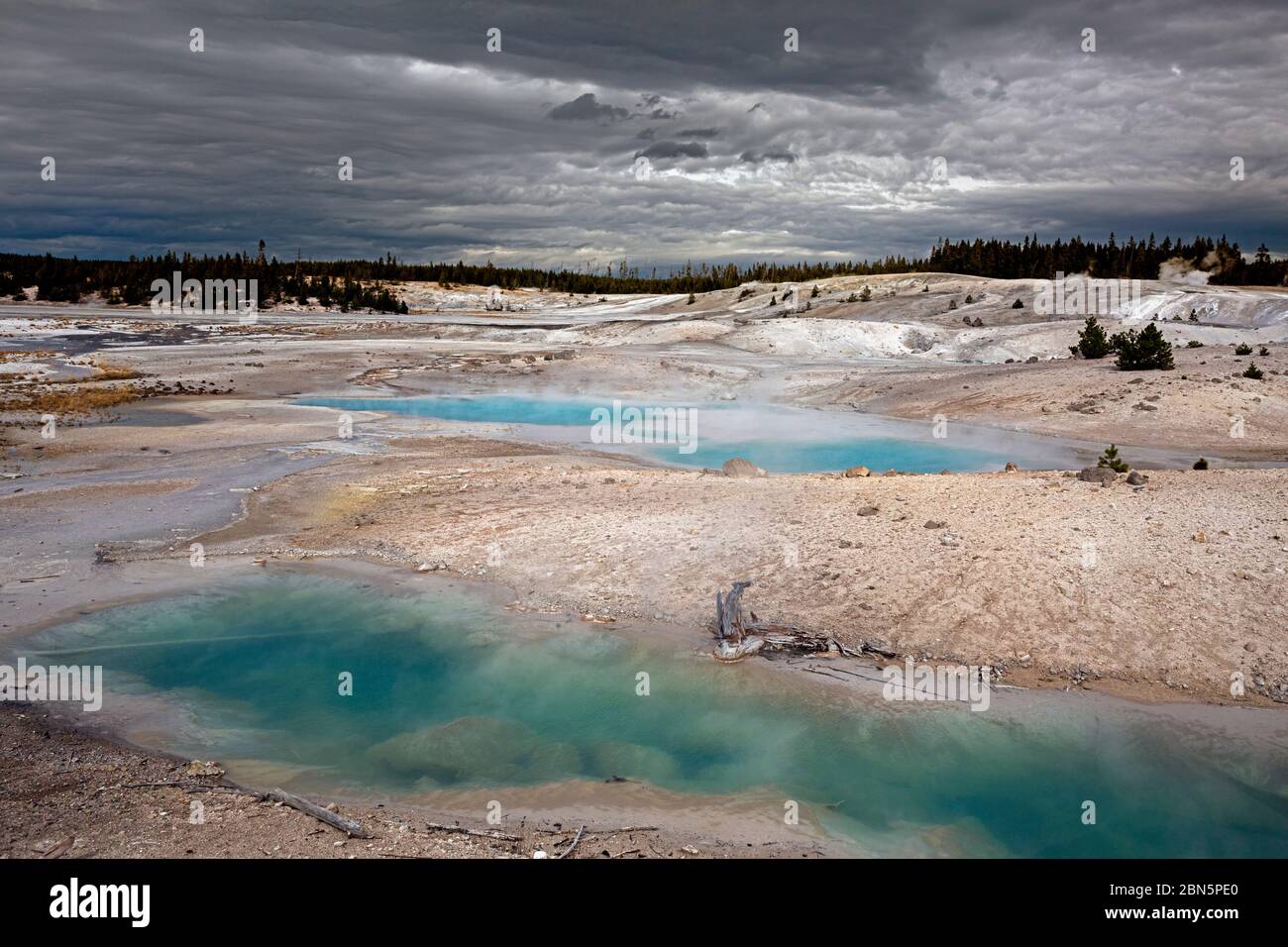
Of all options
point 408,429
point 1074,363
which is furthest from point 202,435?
point 1074,363

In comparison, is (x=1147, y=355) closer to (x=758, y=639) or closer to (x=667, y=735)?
(x=758, y=639)

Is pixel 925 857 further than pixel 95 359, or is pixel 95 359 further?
pixel 95 359

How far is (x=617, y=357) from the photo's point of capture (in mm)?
34406

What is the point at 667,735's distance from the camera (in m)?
7.95

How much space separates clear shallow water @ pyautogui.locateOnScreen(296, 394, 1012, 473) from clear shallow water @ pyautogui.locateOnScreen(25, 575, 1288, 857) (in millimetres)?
9680

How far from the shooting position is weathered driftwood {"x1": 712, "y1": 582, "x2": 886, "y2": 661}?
9.22m

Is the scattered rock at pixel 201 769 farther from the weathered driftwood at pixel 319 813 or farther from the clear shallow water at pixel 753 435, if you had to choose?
the clear shallow water at pixel 753 435

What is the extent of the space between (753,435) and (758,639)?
541 inches

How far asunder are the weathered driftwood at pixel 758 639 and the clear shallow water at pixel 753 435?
8.95 meters

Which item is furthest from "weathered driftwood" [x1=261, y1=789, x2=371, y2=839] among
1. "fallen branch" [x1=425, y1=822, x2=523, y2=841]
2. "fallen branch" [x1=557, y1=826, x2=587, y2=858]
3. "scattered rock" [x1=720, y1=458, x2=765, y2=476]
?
"scattered rock" [x1=720, y1=458, x2=765, y2=476]

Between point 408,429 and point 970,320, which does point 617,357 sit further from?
point 970,320

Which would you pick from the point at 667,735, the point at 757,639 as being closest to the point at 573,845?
the point at 667,735

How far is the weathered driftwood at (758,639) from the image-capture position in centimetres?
Result: 922
